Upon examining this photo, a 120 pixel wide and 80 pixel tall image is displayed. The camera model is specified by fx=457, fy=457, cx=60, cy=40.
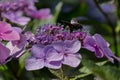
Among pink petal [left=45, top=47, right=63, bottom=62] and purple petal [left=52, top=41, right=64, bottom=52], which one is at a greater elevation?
purple petal [left=52, top=41, right=64, bottom=52]

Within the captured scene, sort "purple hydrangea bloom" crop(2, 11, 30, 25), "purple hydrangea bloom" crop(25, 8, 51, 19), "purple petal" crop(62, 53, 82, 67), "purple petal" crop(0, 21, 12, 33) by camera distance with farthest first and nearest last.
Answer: "purple hydrangea bloom" crop(25, 8, 51, 19)
"purple hydrangea bloom" crop(2, 11, 30, 25)
"purple petal" crop(0, 21, 12, 33)
"purple petal" crop(62, 53, 82, 67)

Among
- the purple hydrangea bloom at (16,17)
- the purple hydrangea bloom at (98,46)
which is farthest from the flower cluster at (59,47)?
the purple hydrangea bloom at (16,17)

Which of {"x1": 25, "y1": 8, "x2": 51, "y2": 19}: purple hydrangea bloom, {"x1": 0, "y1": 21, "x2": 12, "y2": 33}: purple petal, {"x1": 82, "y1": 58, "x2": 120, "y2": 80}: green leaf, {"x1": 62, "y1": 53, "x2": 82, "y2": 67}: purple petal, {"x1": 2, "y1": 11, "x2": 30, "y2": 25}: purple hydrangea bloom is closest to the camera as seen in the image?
{"x1": 82, "y1": 58, "x2": 120, "y2": 80}: green leaf

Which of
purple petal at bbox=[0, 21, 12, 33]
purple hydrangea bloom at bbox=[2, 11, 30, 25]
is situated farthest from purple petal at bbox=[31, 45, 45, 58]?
purple hydrangea bloom at bbox=[2, 11, 30, 25]

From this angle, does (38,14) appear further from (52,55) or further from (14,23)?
(52,55)

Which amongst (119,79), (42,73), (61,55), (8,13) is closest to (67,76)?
(61,55)

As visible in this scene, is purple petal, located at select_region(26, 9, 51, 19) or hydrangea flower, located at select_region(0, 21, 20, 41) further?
purple petal, located at select_region(26, 9, 51, 19)

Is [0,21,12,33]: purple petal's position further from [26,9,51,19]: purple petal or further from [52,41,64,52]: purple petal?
[26,9,51,19]: purple petal
